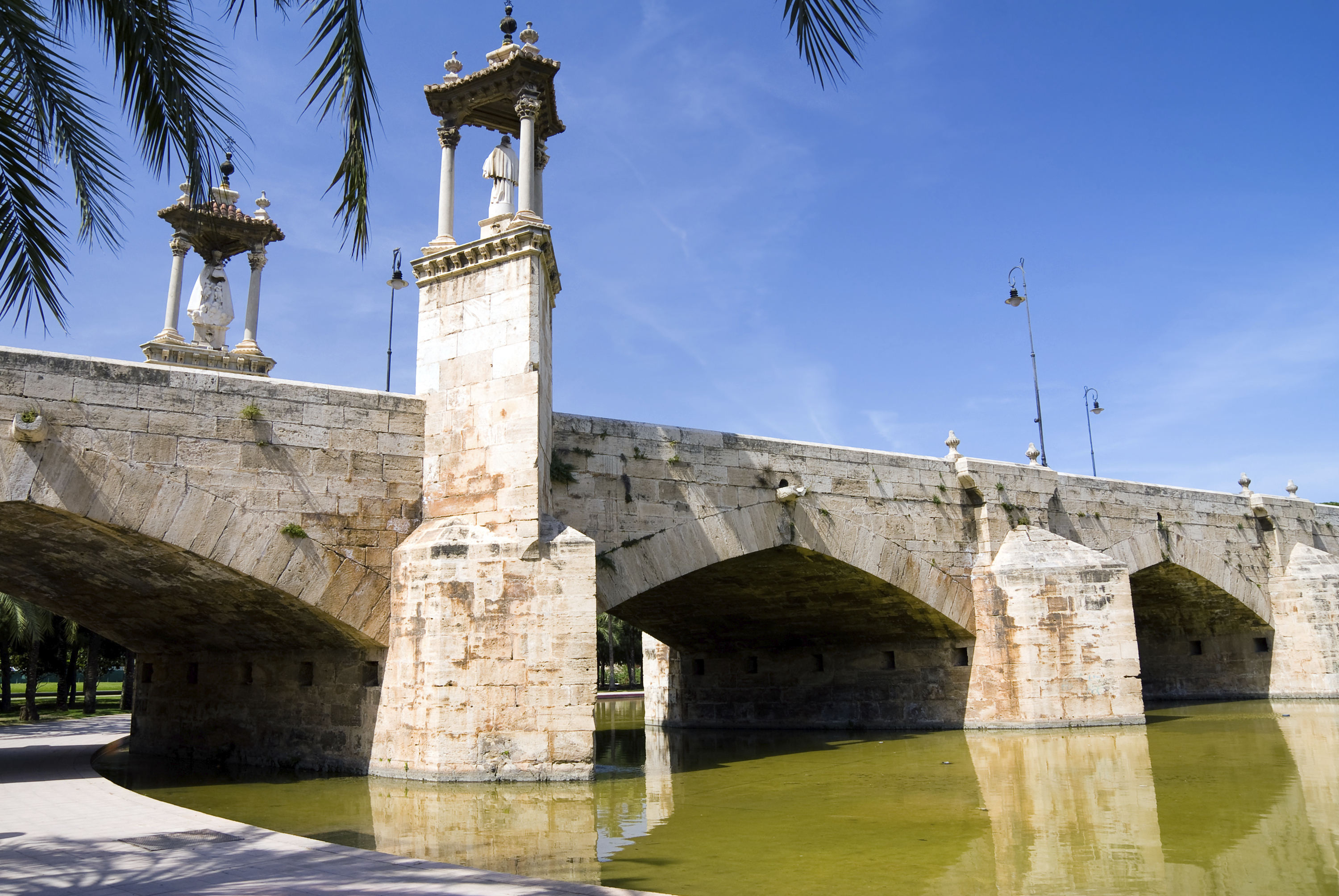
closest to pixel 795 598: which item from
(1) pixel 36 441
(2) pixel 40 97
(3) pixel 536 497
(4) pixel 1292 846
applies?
(3) pixel 536 497

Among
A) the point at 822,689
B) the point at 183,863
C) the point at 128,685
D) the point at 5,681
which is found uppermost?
the point at 5,681

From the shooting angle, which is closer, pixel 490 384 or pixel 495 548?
pixel 495 548

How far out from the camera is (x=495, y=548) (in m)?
10.1

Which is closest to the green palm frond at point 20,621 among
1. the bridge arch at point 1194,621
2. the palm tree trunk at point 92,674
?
the palm tree trunk at point 92,674

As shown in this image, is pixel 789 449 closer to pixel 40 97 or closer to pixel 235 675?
pixel 235 675

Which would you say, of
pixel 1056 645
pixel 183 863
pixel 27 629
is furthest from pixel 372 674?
pixel 27 629

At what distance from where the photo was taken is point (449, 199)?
12.4 meters

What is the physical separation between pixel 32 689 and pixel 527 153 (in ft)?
67.1

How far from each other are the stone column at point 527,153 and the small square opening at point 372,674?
5.62 metres

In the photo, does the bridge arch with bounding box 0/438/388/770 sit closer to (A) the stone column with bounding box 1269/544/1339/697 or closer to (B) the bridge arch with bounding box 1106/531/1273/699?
(B) the bridge arch with bounding box 1106/531/1273/699

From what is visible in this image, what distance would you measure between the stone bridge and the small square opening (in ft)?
0.10

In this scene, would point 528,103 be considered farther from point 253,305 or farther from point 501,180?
point 253,305

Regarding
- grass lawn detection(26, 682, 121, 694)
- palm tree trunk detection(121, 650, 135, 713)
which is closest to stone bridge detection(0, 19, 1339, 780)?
palm tree trunk detection(121, 650, 135, 713)

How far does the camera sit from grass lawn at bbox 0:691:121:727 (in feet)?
74.3
